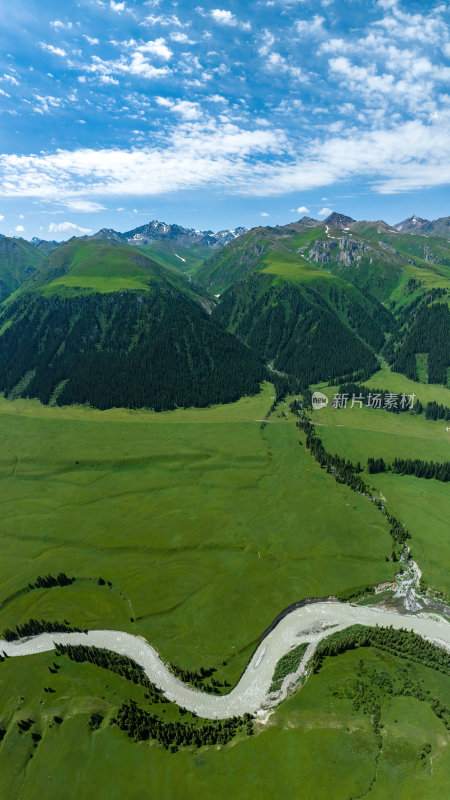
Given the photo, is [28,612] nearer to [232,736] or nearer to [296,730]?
[232,736]

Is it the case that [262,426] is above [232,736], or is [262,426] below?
above

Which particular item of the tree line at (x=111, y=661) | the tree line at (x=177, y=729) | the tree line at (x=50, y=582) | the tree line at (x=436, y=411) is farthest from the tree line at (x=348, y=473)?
the tree line at (x=50, y=582)

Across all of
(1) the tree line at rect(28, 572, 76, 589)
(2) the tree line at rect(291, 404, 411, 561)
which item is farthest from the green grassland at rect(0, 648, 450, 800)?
(2) the tree line at rect(291, 404, 411, 561)

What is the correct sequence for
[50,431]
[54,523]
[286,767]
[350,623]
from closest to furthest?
[286,767] < [350,623] < [54,523] < [50,431]

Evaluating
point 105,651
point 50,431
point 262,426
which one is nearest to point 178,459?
point 262,426

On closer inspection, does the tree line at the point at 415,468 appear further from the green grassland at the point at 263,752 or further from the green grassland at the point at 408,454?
the green grassland at the point at 263,752

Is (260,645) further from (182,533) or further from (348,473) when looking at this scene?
(348,473)

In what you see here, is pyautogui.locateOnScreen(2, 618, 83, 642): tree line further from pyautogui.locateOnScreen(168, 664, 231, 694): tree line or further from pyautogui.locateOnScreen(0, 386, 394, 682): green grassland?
pyautogui.locateOnScreen(168, 664, 231, 694): tree line
